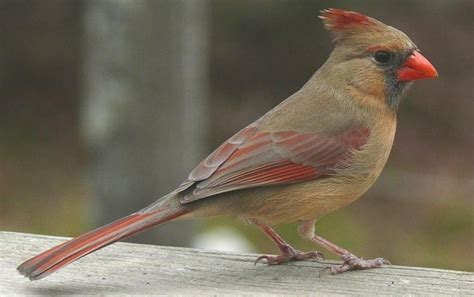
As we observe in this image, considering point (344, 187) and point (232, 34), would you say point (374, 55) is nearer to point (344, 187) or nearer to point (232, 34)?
point (344, 187)

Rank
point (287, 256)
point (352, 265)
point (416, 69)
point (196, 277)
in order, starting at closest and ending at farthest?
1. point (196, 277)
2. point (352, 265)
3. point (287, 256)
4. point (416, 69)

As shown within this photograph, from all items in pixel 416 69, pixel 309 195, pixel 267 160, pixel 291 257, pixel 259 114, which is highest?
pixel 416 69

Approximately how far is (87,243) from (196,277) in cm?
37

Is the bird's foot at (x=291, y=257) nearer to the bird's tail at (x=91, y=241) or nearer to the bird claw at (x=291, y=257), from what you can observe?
the bird claw at (x=291, y=257)

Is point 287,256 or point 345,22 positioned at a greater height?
point 345,22

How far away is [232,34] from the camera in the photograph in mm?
8719

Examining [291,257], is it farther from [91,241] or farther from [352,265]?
[91,241]

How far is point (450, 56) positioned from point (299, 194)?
17.7 feet

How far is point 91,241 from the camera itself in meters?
3.29

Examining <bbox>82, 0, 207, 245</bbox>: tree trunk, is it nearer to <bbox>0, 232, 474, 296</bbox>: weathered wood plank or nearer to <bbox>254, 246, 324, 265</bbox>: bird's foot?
<bbox>0, 232, 474, 296</bbox>: weathered wood plank

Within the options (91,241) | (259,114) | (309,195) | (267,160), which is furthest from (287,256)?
(259,114)

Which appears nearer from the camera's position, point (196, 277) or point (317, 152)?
point (196, 277)

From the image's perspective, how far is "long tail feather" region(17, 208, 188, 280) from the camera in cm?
316

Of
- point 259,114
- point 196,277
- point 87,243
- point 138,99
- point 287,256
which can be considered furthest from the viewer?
point 259,114
